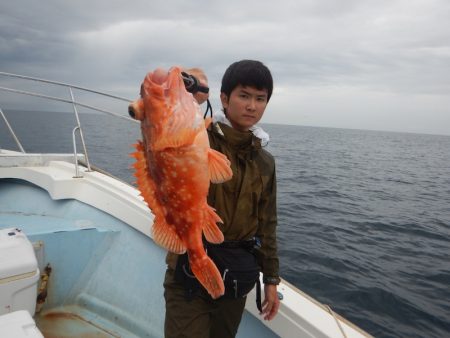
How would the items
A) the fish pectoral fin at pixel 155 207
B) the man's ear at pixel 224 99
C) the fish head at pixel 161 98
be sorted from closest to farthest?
the fish head at pixel 161 98 < the fish pectoral fin at pixel 155 207 < the man's ear at pixel 224 99

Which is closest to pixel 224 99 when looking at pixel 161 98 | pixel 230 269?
pixel 161 98

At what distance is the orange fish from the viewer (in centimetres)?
148

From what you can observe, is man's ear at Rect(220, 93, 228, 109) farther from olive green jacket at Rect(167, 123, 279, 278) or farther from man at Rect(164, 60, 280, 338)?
olive green jacket at Rect(167, 123, 279, 278)

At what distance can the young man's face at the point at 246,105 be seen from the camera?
2.11 metres

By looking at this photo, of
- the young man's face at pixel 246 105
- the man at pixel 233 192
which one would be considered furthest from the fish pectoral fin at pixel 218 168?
the young man's face at pixel 246 105

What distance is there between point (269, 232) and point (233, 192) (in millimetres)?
489

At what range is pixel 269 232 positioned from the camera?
94.0 inches

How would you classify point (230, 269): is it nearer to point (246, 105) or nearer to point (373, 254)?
point (246, 105)

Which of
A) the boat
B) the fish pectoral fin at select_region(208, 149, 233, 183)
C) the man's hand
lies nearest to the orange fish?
the fish pectoral fin at select_region(208, 149, 233, 183)

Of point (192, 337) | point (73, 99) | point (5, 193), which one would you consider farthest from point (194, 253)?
point (5, 193)

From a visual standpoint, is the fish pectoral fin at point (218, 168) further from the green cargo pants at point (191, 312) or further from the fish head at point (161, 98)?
the green cargo pants at point (191, 312)

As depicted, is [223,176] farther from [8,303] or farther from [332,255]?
[332,255]

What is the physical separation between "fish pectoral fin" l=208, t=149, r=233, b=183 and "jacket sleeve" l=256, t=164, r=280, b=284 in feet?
2.77

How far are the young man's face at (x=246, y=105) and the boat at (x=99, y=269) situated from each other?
140 centimetres
